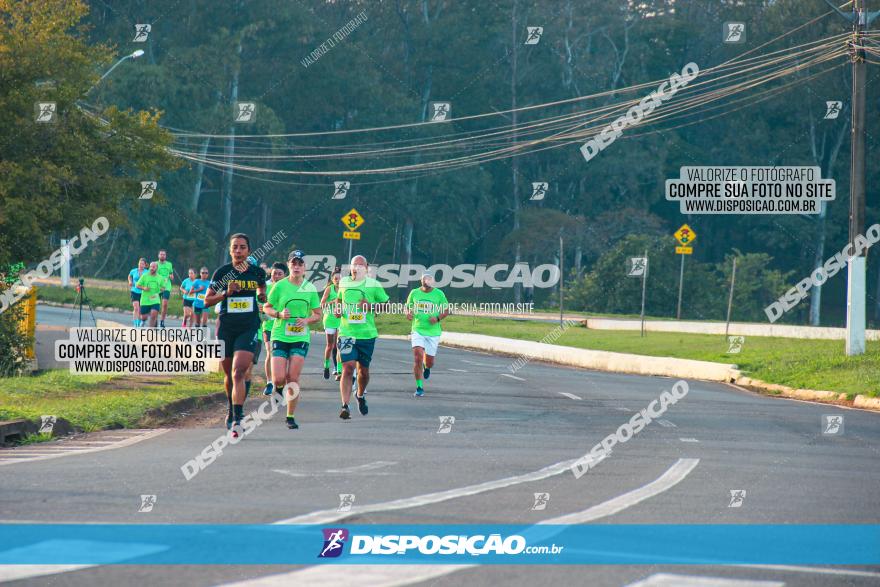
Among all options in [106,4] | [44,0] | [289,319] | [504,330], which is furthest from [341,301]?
[106,4]

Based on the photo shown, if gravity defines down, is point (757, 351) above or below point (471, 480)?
above

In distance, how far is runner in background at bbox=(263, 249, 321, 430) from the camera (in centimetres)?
1503

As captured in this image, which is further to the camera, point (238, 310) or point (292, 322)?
point (292, 322)

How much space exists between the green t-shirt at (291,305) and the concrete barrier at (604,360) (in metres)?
12.8

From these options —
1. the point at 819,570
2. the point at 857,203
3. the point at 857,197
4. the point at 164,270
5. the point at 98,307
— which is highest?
the point at 857,197

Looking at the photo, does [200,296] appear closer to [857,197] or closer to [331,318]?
[331,318]

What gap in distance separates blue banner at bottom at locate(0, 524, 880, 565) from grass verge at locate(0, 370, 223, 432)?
23.8 feet

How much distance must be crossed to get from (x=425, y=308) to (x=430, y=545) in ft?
43.6

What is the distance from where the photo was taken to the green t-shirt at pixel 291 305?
15039 mm

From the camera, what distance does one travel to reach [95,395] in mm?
18750

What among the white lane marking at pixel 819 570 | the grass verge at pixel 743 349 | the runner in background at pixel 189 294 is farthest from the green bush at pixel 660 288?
the white lane marking at pixel 819 570

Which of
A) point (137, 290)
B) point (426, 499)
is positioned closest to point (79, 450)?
point (426, 499)

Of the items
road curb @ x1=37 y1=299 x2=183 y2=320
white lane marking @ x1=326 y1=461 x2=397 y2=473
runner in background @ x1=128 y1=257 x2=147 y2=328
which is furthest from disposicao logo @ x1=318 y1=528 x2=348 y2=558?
road curb @ x1=37 y1=299 x2=183 y2=320

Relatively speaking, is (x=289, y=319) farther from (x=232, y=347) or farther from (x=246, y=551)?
(x=246, y=551)
